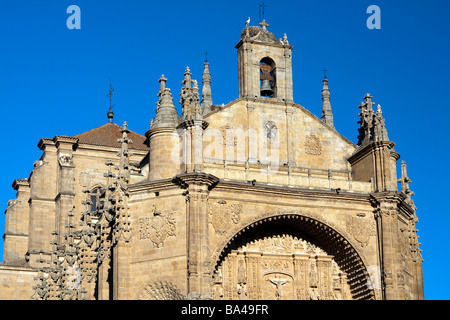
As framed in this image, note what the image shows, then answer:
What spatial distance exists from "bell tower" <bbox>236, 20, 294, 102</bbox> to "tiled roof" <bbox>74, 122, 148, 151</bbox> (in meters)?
13.1

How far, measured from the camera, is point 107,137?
59750mm

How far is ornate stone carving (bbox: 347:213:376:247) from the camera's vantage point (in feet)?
145

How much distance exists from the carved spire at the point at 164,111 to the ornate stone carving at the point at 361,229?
A: 8.73 meters

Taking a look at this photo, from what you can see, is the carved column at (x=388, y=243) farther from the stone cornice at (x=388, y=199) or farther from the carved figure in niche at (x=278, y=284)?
the carved figure in niche at (x=278, y=284)

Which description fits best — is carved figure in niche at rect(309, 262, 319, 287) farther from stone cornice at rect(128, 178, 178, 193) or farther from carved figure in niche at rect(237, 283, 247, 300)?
stone cornice at rect(128, 178, 178, 193)

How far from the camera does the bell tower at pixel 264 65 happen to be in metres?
47.2

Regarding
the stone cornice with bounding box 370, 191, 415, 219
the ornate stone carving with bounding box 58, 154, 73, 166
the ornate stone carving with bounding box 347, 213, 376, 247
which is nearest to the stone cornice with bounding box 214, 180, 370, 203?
the stone cornice with bounding box 370, 191, 415, 219

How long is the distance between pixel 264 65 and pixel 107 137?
1483cm

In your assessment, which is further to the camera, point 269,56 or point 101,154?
point 101,154

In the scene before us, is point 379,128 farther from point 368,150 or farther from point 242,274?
point 242,274

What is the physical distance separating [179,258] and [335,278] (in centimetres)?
794

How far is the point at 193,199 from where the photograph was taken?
137 feet

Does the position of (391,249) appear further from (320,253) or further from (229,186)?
(229,186)

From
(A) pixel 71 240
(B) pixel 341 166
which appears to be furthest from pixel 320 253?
(A) pixel 71 240
